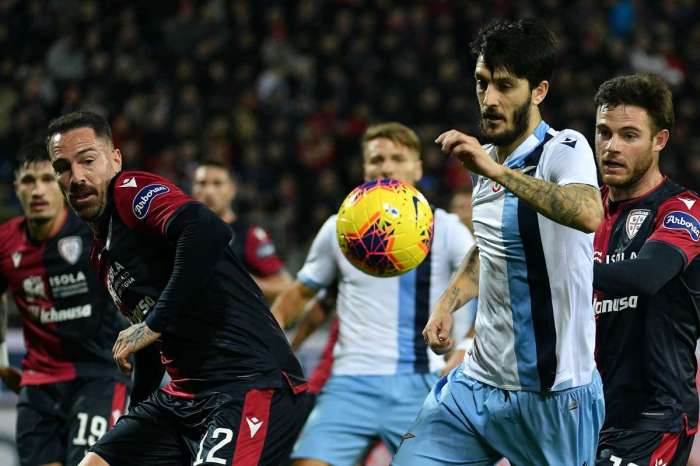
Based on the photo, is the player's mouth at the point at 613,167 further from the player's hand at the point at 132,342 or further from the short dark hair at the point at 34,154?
the short dark hair at the point at 34,154

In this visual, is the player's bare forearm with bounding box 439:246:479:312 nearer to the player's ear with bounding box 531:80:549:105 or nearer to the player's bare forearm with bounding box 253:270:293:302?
the player's ear with bounding box 531:80:549:105

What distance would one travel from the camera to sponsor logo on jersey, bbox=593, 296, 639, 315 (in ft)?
14.4

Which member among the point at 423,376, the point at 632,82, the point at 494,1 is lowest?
the point at 423,376

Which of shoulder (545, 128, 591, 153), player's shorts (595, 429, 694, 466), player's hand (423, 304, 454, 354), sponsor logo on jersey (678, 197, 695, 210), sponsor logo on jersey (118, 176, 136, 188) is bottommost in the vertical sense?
player's shorts (595, 429, 694, 466)

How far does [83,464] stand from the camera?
4.28 meters

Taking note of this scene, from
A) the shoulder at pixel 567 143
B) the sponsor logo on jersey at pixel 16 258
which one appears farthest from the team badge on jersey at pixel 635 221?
the sponsor logo on jersey at pixel 16 258

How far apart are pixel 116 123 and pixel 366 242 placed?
10.0 m

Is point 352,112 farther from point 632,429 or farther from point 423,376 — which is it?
point 632,429

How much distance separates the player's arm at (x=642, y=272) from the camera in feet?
13.1

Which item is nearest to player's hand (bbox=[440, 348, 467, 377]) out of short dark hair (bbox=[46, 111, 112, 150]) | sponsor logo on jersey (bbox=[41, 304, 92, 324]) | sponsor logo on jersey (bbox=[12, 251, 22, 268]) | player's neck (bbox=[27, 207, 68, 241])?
sponsor logo on jersey (bbox=[41, 304, 92, 324])

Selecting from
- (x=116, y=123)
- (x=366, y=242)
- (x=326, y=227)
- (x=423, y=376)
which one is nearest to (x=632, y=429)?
(x=366, y=242)

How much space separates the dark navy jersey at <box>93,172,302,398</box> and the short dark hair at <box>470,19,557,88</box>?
1.33m

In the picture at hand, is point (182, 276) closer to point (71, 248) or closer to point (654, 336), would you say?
point (654, 336)

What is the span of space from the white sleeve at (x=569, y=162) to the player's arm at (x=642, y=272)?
19.2 inches
